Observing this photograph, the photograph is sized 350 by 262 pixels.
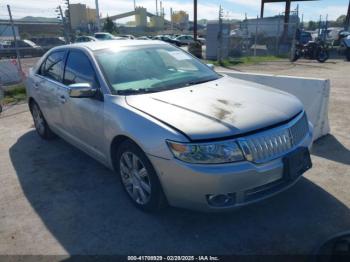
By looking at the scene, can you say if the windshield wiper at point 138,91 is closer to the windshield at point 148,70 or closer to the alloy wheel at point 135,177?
the windshield at point 148,70

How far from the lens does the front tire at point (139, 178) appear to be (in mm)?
2980

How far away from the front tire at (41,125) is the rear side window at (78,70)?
54.5 inches

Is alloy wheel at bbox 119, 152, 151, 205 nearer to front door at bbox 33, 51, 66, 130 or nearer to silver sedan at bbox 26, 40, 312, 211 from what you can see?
silver sedan at bbox 26, 40, 312, 211

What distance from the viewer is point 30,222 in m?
3.34

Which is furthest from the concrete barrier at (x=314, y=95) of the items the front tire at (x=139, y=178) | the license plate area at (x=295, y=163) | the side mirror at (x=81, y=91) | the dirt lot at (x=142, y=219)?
the side mirror at (x=81, y=91)

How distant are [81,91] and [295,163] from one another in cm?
227

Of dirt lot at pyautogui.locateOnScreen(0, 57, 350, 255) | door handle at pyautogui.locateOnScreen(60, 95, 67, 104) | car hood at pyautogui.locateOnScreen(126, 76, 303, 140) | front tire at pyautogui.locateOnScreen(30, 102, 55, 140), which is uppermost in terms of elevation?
car hood at pyautogui.locateOnScreen(126, 76, 303, 140)

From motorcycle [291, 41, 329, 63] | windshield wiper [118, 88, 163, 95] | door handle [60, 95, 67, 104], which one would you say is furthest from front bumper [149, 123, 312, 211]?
motorcycle [291, 41, 329, 63]

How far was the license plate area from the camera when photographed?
284 cm

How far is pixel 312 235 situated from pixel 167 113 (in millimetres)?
1675

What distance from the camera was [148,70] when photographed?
385 cm

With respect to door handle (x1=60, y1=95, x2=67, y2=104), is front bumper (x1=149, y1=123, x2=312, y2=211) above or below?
below

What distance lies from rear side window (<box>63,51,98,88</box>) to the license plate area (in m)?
2.17

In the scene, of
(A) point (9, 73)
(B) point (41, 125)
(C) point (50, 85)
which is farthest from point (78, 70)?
(A) point (9, 73)
